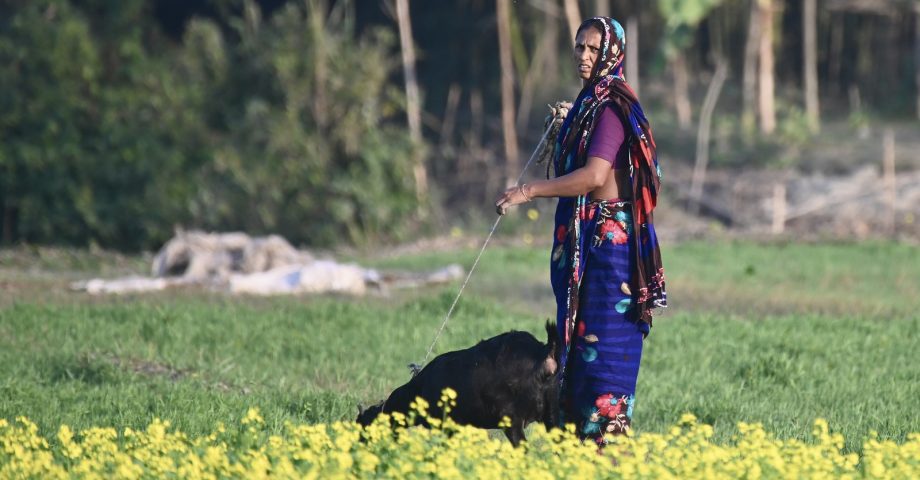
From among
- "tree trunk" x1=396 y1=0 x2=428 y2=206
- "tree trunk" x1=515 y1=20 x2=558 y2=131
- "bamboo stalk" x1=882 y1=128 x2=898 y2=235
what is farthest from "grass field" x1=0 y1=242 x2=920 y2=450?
"tree trunk" x1=515 y1=20 x2=558 y2=131

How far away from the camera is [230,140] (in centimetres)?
2117

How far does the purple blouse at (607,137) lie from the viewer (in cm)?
596

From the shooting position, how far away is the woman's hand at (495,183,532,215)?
231 inches

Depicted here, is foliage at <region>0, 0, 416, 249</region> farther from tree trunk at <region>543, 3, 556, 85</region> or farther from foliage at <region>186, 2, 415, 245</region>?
tree trunk at <region>543, 3, 556, 85</region>

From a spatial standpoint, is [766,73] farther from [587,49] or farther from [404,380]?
[587,49]

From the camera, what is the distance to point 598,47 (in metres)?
6.04

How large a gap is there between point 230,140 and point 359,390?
43.5 feet

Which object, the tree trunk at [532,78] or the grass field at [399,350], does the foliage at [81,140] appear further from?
the tree trunk at [532,78]

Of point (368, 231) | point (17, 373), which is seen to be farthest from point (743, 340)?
point (368, 231)

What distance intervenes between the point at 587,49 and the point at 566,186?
64 cm

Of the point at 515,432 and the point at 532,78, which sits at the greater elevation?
the point at 532,78

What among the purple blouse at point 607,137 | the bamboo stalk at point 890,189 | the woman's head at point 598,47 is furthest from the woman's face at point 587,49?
the bamboo stalk at point 890,189

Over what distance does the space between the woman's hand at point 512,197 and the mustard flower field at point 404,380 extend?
972mm

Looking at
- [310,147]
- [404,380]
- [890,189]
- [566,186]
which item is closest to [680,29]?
[890,189]
